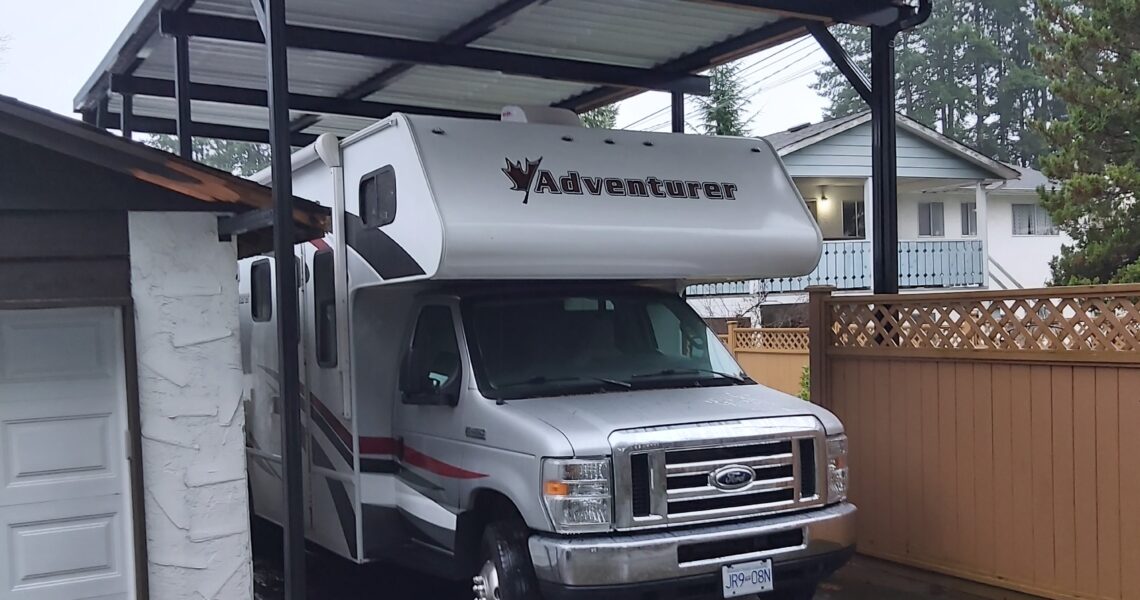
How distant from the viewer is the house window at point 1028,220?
A: 26.7m

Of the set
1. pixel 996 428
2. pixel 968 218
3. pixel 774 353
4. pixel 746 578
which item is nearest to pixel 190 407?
pixel 746 578

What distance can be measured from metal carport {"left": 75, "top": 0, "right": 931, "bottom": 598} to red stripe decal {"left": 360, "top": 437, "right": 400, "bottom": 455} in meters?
1.07

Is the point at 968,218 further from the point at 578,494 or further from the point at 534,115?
the point at 578,494

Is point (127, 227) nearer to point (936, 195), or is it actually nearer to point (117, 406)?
point (117, 406)

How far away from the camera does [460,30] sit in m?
9.41

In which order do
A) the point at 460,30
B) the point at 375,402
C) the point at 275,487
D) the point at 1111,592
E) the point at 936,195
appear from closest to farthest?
1. the point at 1111,592
2. the point at 375,402
3. the point at 275,487
4. the point at 460,30
5. the point at 936,195

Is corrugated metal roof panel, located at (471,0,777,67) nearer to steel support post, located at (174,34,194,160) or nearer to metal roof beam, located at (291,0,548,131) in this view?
metal roof beam, located at (291,0,548,131)

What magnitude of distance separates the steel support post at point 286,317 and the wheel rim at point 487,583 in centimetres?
97

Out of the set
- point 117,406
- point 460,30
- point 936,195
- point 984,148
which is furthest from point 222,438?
point 984,148

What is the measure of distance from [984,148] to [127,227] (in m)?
42.9

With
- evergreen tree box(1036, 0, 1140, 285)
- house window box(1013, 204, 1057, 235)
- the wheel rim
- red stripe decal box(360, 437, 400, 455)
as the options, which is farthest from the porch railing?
the wheel rim

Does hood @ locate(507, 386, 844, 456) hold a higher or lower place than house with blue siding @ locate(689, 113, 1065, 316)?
lower

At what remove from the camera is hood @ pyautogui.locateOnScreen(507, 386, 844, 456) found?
563 centimetres

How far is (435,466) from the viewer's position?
6.61 m
